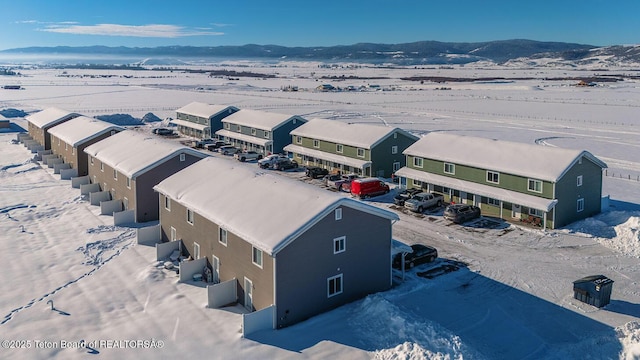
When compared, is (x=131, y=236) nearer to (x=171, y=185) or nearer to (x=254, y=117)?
(x=171, y=185)

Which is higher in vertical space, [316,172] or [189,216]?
[189,216]

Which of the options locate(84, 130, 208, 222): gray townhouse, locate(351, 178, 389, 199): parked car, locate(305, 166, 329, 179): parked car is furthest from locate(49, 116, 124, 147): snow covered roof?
locate(351, 178, 389, 199): parked car

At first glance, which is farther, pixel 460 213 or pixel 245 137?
pixel 245 137

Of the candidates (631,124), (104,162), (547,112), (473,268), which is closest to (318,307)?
(473,268)

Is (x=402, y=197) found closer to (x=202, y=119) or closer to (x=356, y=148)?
(x=356, y=148)

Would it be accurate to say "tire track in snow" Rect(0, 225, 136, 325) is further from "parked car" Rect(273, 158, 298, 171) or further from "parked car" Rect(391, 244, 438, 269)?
"parked car" Rect(273, 158, 298, 171)

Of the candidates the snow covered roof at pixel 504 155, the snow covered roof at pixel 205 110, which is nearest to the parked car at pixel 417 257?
the snow covered roof at pixel 504 155

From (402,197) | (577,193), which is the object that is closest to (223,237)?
(402,197)
